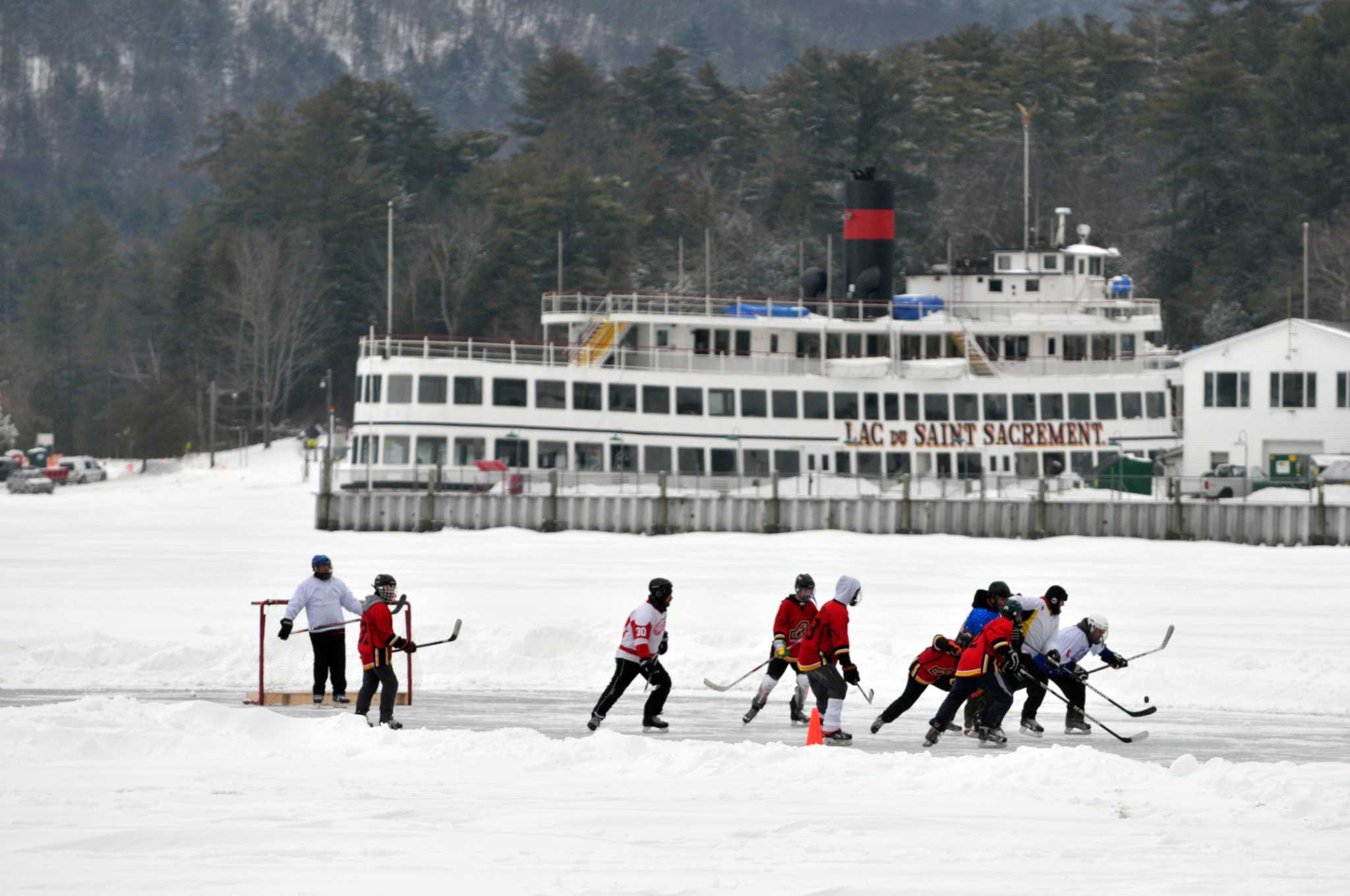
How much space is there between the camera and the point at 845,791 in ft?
51.2

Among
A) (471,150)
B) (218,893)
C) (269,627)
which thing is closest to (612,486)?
(269,627)

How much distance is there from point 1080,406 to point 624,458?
14068 mm

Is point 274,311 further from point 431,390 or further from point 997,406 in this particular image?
point 997,406

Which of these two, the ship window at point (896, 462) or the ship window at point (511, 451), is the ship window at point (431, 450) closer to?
the ship window at point (511, 451)

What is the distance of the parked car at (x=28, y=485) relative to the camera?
79.1 metres

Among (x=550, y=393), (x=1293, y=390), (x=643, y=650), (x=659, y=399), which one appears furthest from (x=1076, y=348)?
(x=643, y=650)

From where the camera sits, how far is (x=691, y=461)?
193ft

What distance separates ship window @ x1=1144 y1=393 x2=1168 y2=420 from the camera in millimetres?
63000

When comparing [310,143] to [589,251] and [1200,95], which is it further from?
[1200,95]

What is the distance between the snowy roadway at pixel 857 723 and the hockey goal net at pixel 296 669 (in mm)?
337

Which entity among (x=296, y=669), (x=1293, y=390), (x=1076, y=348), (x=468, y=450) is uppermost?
(x=1076, y=348)

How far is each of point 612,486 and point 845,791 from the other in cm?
3841

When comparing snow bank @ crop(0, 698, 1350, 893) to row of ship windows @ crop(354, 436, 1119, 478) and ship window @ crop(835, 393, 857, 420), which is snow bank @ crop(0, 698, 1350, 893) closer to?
row of ship windows @ crop(354, 436, 1119, 478)

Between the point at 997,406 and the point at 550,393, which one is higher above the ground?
the point at 550,393
